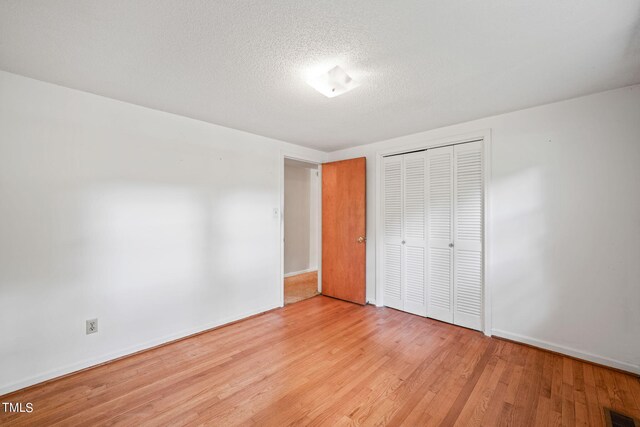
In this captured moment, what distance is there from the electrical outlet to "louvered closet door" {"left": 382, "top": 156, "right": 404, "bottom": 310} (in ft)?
10.4

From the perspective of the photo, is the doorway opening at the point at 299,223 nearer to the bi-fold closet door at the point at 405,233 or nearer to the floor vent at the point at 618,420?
the bi-fold closet door at the point at 405,233

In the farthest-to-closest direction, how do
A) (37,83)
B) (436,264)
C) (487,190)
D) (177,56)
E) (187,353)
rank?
(436,264) → (487,190) → (187,353) → (37,83) → (177,56)

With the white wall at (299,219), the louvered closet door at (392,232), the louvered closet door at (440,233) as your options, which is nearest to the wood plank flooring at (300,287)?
the white wall at (299,219)

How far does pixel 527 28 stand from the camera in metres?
1.48

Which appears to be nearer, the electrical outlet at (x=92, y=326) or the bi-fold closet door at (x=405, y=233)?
the electrical outlet at (x=92, y=326)

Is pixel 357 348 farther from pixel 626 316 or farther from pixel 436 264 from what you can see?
pixel 626 316

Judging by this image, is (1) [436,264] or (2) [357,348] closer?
(2) [357,348]

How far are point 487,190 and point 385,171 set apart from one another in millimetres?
1299

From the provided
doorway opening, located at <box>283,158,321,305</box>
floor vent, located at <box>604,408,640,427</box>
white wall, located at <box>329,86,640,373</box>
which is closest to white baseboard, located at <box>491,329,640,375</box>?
white wall, located at <box>329,86,640,373</box>

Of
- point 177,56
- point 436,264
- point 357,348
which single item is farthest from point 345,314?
point 177,56

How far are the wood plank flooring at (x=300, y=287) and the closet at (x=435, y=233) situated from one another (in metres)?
1.29

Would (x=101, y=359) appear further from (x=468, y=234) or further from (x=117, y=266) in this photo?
(x=468, y=234)

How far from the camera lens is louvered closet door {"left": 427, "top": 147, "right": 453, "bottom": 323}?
315 cm

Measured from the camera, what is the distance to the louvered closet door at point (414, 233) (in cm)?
→ 338
